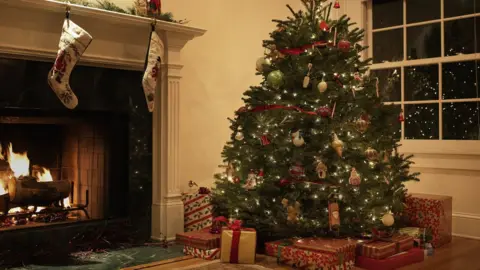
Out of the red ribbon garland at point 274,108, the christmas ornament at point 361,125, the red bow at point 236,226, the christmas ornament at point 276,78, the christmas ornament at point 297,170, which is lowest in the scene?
the red bow at point 236,226

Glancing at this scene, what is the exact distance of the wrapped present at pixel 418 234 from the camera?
3896 millimetres

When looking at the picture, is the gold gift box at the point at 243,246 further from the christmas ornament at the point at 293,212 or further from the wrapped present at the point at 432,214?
the wrapped present at the point at 432,214

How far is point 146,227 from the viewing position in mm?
4215

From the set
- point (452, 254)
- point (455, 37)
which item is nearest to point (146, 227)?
point (452, 254)

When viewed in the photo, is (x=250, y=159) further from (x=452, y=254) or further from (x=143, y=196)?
(x=452, y=254)

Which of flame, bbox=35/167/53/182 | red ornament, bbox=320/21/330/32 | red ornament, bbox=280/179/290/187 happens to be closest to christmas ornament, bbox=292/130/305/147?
red ornament, bbox=280/179/290/187

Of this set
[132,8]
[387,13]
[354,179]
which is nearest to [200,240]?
[354,179]

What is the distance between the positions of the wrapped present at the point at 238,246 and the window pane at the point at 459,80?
2526 mm

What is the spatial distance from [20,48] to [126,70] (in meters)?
0.84

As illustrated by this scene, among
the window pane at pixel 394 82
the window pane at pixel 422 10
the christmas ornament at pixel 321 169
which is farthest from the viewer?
the window pane at pixel 394 82

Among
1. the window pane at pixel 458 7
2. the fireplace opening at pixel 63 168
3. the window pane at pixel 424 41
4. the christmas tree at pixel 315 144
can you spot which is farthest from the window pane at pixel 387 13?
the fireplace opening at pixel 63 168

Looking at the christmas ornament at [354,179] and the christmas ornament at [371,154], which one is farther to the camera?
the christmas ornament at [371,154]

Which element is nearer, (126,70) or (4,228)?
(4,228)

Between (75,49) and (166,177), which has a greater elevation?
(75,49)
